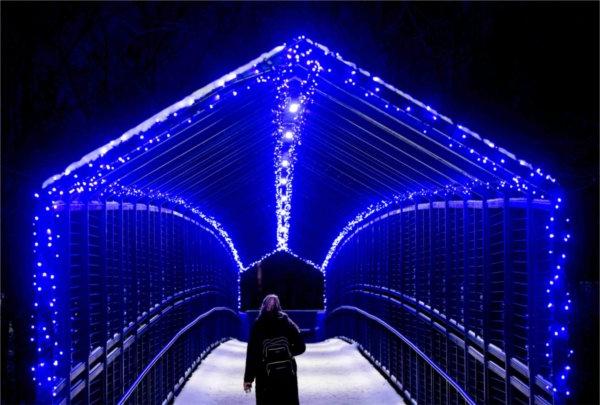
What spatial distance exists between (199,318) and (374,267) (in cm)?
379

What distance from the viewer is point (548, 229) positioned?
638 cm

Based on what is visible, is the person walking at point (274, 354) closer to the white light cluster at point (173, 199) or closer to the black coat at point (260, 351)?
the black coat at point (260, 351)

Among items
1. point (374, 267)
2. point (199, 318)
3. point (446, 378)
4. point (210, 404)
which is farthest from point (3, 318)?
point (374, 267)

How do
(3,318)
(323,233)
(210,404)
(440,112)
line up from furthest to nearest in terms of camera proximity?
(323,233) < (210,404) < (440,112) < (3,318)

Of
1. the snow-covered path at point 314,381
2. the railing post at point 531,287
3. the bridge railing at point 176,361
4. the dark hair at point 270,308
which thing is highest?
the railing post at point 531,287

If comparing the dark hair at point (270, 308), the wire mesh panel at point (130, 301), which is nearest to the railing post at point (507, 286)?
the dark hair at point (270, 308)

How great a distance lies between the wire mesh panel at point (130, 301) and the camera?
7492mm

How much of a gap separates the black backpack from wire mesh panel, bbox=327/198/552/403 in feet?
6.27

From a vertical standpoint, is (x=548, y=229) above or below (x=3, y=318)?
above

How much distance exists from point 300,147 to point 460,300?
14.5 feet

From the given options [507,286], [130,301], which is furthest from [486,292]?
[130,301]

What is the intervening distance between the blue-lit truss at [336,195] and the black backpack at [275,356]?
155 cm

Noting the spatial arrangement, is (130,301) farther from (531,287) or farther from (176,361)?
(531,287)

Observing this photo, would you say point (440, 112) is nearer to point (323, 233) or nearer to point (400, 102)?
point (400, 102)
